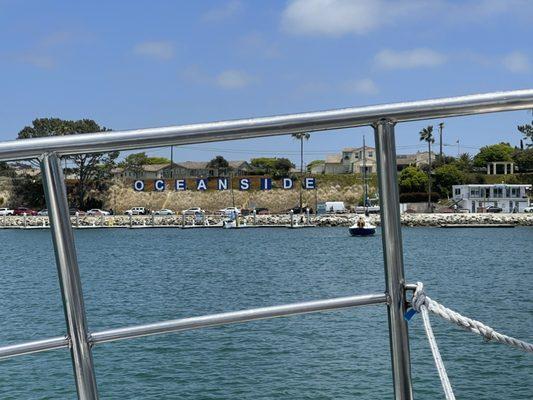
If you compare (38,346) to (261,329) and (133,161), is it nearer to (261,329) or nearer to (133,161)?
(133,161)

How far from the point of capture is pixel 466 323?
Answer: 6.21ft

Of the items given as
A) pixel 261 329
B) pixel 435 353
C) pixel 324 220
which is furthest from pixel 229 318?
pixel 324 220

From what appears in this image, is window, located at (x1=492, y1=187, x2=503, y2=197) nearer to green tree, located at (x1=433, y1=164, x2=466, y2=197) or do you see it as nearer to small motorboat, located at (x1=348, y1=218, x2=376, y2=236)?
small motorboat, located at (x1=348, y1=218, x2=376, y2=236)

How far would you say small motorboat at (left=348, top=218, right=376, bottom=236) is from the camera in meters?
75.6

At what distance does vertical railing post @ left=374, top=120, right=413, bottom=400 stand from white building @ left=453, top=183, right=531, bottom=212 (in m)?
91.5

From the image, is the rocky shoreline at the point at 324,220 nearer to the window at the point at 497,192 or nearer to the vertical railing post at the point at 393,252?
the window at the point at 497,192

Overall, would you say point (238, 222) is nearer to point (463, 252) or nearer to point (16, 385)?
point (463, 252)

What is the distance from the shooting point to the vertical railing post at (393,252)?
195cm

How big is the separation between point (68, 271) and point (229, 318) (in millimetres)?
410

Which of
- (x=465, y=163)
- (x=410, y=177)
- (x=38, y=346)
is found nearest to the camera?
(x=38, y=346)

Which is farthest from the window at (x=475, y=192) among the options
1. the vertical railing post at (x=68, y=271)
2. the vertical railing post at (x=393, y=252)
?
the vertical railing post at (x=68, y=271)

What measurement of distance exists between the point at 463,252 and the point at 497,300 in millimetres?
33341

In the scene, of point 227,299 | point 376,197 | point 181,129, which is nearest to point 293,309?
point 376,197

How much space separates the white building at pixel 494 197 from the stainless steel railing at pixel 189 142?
300 ft
